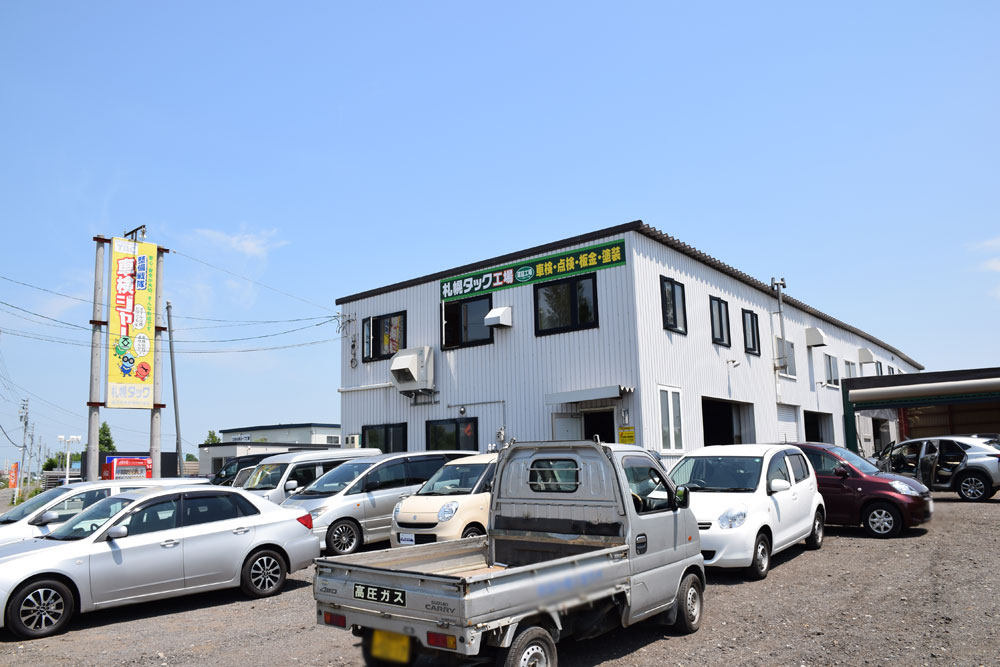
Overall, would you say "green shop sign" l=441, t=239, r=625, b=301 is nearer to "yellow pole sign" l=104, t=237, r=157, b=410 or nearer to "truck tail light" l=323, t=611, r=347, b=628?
"yellow pole sign" l=104, t=237, r=157, b=410

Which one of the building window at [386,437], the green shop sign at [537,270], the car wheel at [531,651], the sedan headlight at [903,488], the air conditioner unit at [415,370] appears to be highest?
the green shop sign at [537,270]

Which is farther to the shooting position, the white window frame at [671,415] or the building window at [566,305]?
the building window at [566,305]

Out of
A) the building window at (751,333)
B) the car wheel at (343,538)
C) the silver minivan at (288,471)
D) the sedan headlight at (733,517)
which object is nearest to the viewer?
the sedan headlight at (733,517)

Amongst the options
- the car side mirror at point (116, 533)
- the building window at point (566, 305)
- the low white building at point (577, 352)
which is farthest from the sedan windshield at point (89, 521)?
the building window at point (566, 305)

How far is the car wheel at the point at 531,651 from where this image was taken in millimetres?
4953

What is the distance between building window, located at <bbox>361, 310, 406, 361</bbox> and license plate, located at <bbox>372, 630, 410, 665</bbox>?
15.9 meters

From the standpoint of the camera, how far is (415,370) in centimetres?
1980

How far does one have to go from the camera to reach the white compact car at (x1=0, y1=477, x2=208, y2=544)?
11.1 metres

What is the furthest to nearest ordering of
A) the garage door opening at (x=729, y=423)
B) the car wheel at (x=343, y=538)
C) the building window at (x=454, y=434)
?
the garage door opening at (x=729, y=423)
the building window at (x=454, y=434)
the car wheel at (x=343, y=538)

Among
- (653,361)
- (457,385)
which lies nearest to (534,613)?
(653,361)

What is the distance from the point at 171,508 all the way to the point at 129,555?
2.42ft

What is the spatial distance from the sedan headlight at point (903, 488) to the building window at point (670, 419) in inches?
195

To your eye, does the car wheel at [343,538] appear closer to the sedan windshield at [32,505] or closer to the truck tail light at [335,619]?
the sedan windshield at [32,505]

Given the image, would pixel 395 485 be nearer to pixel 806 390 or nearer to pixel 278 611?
pixel 278 611
